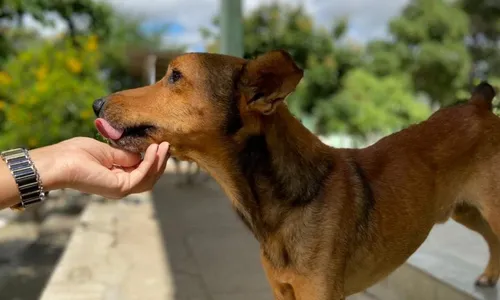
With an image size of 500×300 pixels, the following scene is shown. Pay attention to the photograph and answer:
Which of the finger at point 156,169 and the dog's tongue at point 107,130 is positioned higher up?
the dog's tongue at point 107,130

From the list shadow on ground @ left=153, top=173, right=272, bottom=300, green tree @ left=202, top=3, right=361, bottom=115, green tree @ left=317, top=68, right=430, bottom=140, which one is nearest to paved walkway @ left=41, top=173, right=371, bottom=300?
shadow on ground @ left=153, top=173, right=272, bottom=300

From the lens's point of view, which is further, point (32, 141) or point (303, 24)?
point (303, 24)

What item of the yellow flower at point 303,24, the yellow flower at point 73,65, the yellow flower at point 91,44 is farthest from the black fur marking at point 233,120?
the yellow flower at point 303,24

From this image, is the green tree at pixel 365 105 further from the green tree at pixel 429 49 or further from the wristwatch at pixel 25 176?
the wristwatch at pixel 25 176

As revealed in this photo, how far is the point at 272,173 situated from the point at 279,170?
0.11ft

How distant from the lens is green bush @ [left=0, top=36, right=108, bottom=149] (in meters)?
6.74

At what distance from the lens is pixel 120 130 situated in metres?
2.24

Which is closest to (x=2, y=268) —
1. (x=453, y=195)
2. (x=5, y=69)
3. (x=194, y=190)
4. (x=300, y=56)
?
(x=5, y=69)

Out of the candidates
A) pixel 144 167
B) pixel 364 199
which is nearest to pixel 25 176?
pixel 144 167

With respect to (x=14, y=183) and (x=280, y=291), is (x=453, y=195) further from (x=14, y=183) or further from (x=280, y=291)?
(x=14, y=183)

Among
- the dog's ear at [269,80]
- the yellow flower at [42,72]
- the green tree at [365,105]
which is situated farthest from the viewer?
the green tree at [365,105]

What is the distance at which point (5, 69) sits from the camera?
7.32m

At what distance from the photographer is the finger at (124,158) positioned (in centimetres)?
241

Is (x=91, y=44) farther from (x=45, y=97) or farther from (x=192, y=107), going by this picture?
(x=192, y=107)
